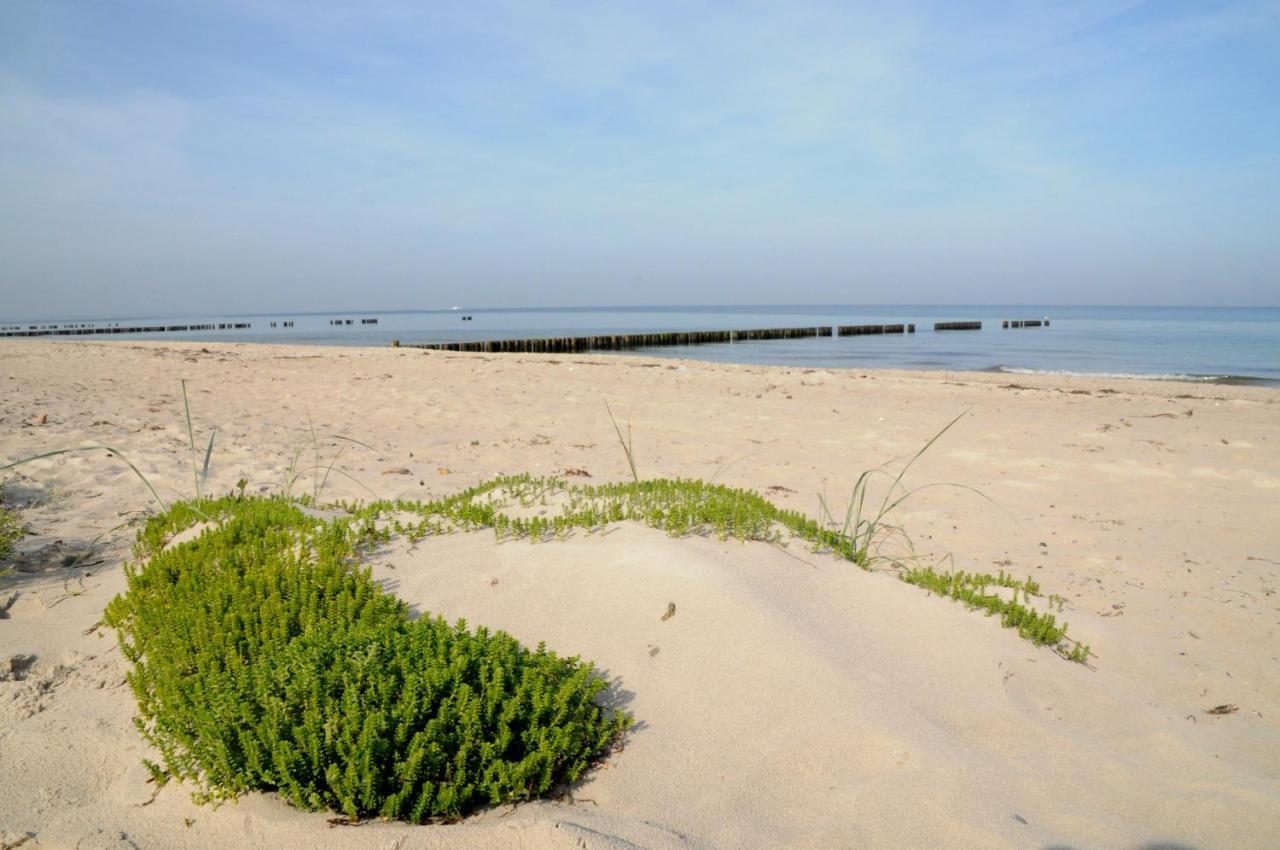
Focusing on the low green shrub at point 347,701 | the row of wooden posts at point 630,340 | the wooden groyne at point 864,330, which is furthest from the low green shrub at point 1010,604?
the wooden groyne at point 864,330

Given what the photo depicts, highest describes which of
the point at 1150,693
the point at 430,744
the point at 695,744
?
the point at 430,744

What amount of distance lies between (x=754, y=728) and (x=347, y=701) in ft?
5.63

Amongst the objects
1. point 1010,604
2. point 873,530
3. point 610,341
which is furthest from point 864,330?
point 1010,604

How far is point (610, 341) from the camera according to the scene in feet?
151

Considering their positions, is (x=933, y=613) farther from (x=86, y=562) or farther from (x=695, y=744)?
(x=86, y=562)

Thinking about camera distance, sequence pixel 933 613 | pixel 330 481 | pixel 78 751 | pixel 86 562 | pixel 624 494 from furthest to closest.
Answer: pixel 330 481 < pixel 624 494 < pixel 86 562 < pixel 933 613 < pixel 78 751

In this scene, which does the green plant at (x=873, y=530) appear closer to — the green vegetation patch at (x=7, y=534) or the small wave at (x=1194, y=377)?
the green vegetation patch at (x=7, y=534)

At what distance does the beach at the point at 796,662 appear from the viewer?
279 cm

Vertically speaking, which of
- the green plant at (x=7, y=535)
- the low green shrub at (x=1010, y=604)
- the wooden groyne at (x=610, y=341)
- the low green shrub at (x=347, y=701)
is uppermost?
the wooden groyne at (x=610, y=341)

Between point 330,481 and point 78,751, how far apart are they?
5.02m

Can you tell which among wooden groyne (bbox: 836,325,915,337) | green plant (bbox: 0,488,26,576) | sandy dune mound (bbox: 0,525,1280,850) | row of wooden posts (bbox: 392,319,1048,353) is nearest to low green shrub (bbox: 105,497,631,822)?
sandy dune mound (bbox: 0,525,1280,850)

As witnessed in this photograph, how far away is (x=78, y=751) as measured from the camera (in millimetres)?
3119

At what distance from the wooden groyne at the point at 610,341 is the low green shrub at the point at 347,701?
32.3m

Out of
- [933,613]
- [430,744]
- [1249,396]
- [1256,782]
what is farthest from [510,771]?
[1249,396]
